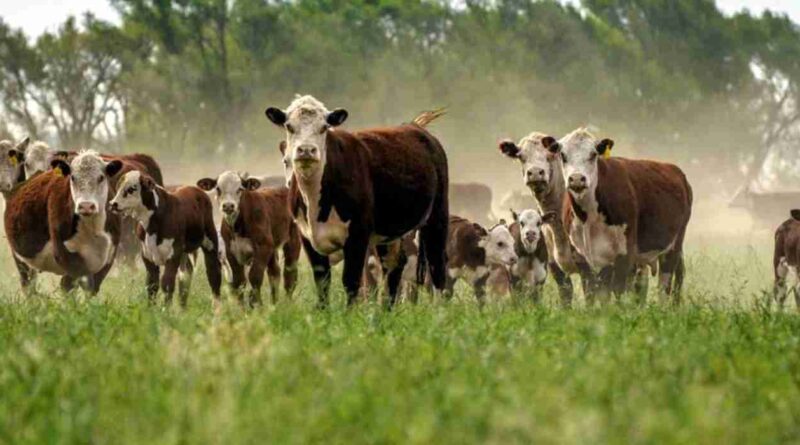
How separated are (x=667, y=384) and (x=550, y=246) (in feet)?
32.2

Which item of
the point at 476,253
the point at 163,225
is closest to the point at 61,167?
the point at 163,225

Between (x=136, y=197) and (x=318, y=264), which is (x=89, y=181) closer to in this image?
(x=136, y=197)

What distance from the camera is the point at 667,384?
622cm

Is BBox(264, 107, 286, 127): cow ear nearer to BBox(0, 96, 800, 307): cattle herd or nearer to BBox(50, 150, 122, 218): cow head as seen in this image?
BBox(0, 96, 800, 307): cattle herd

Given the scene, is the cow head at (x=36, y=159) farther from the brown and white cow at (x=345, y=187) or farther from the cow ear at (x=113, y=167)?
the brown and white cow at (x=345, y=187)

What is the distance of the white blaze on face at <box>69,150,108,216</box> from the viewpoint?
13937 millimetres

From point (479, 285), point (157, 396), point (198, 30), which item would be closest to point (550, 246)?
point (479, 285)

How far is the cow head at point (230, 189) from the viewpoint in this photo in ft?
51.8

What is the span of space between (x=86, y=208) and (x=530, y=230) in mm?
5662

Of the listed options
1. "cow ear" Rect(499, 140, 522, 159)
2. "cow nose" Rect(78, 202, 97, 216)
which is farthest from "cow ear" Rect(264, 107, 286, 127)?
"cow ear" Rect(499, 140, 522, 159)

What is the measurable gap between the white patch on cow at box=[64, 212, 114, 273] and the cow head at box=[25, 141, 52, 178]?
3.83m

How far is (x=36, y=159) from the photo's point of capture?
18.0 meters

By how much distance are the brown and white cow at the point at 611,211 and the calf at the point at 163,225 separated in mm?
3609

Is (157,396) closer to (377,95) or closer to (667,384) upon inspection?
(667,384)
